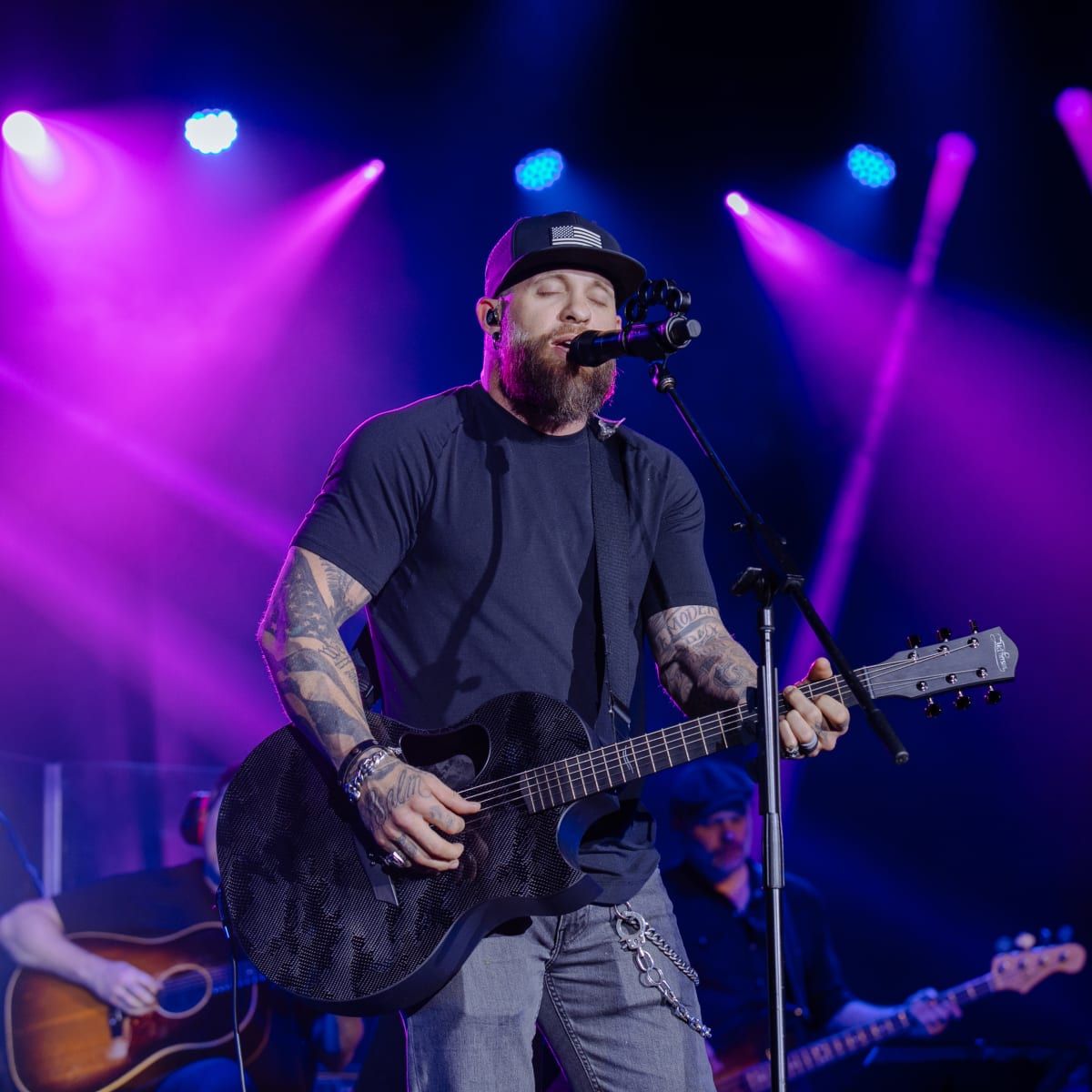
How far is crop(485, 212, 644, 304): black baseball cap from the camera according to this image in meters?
3.57

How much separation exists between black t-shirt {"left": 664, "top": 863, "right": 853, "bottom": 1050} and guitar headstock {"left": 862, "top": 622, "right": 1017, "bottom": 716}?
3.55m

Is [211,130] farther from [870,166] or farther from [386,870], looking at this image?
[386,870]

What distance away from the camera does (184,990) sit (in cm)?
557

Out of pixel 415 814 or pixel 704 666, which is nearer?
pixel 415 814

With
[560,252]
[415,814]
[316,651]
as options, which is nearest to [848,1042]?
[415,814]

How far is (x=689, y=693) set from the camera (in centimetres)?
336

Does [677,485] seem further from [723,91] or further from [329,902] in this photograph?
[723,91]

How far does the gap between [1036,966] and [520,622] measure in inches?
200

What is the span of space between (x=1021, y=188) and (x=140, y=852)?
22.1 ft

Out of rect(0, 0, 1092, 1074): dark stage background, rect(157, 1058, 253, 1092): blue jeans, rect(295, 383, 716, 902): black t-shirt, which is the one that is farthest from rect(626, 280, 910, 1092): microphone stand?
rect(0, 0, 1092, 1074): dark stage background

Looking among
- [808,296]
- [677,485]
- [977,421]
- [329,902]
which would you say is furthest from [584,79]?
[329,902]

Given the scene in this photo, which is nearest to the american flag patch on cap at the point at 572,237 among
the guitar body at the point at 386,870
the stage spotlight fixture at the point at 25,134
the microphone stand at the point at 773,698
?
the microphone stand at the point at 773,698

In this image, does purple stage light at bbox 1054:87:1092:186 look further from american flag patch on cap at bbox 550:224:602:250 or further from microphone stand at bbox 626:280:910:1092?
microphone stand at bbox 626:280:910:1092

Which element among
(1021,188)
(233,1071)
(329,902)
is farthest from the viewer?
(1021,188)
